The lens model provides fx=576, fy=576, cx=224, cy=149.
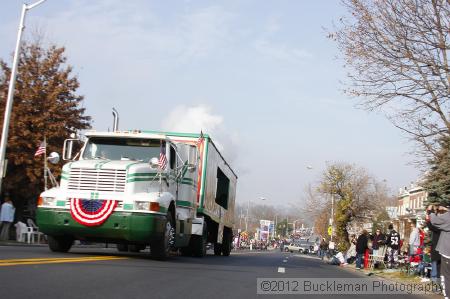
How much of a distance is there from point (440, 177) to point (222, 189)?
7.68 metres

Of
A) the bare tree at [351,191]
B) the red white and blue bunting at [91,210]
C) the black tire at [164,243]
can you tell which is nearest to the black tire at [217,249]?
the black tire at [164,243]

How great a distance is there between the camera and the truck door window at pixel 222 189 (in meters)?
20.0

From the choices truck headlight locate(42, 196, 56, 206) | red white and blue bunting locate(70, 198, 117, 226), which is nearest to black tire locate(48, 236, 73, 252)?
truck headlight locate(42, 196, 56, 206)

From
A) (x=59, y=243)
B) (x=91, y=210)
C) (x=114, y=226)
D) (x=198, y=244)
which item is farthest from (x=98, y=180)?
(x=198, y=244)

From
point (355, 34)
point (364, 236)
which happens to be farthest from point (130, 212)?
point (364, 236)

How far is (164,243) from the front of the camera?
41.6 ft

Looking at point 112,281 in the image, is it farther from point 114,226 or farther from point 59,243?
point 59,243

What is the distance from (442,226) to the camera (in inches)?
380

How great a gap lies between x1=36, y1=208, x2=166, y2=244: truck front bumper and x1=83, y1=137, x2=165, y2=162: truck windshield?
1767mm

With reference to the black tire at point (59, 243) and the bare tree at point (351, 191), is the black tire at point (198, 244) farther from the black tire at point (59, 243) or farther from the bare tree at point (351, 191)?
the bare tree at point (351, 191)

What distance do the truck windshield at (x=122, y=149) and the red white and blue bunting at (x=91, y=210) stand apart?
154cm

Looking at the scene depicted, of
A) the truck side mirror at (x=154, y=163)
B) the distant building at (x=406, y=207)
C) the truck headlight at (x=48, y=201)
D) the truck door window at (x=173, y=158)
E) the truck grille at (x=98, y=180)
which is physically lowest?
the truck headlight at (x=48, y=201)

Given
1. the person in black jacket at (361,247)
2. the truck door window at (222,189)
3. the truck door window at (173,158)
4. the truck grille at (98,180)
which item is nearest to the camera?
the truck grille at (98,180)

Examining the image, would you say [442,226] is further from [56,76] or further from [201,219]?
[56,76]
